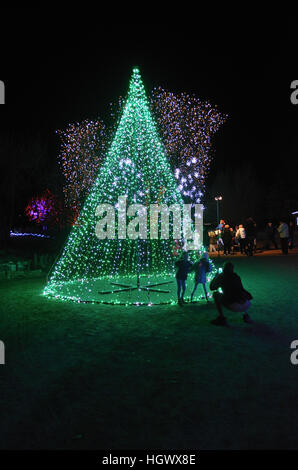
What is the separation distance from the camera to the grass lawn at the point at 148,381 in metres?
3.56

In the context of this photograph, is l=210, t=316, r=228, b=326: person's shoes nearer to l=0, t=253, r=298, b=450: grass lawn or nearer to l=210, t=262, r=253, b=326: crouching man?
l=210, t=262, r=253, b=326: crouching man

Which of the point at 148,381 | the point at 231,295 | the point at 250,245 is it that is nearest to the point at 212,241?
the point at 250,245

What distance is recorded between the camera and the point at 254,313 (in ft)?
27.4

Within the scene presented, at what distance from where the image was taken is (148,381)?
478 centimetres

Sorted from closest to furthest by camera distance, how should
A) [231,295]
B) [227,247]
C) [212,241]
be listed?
1. [231,295]
2. [227,247]
3. [212,241]

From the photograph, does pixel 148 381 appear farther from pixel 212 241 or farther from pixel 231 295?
pixel 212 241

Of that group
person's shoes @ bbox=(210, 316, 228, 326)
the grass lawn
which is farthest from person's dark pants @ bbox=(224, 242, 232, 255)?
person's shoes @ bbox=(210, 316, 228, 326)

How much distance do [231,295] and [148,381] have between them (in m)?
3.11

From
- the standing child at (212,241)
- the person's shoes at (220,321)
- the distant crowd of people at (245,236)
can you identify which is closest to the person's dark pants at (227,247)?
the distant crowd of people at (245,236)

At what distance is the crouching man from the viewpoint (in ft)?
24.1

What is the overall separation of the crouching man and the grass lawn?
280 mm
